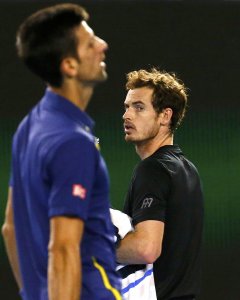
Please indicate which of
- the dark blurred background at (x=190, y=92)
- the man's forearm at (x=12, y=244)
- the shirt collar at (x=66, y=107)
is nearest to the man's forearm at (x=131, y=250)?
the man's forearm at (x=12, y=244)

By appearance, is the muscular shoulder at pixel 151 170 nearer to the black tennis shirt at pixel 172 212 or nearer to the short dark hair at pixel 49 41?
the black tennis shirt at pixel 172 212

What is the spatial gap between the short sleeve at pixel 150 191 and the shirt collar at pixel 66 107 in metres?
0.90

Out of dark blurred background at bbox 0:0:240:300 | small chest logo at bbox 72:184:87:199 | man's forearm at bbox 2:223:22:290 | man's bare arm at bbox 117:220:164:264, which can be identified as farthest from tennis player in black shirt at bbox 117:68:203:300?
dark blurred background at bbox 0:0:240:300

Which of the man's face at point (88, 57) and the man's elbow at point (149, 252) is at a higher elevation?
the man's face at point (88, 57)

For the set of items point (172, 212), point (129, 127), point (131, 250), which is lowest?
point (131, 250)

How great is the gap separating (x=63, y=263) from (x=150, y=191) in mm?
1096

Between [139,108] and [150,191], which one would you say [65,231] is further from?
[139,108]

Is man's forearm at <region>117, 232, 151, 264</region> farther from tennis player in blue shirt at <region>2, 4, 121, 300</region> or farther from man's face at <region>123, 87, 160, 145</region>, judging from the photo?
tennis player in blue shirt at <region>2, 4, 121, 300</region>

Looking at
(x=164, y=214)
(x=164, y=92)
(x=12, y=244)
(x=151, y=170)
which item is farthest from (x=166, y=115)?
(x=12, y=244)

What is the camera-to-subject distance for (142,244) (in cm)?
327

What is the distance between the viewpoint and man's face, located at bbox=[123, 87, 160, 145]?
366 cm

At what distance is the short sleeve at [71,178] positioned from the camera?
7.55ft

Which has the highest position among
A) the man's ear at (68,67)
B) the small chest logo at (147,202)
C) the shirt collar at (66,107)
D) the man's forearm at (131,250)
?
the man's ear at (68,67)

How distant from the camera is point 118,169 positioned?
16.5 feet
